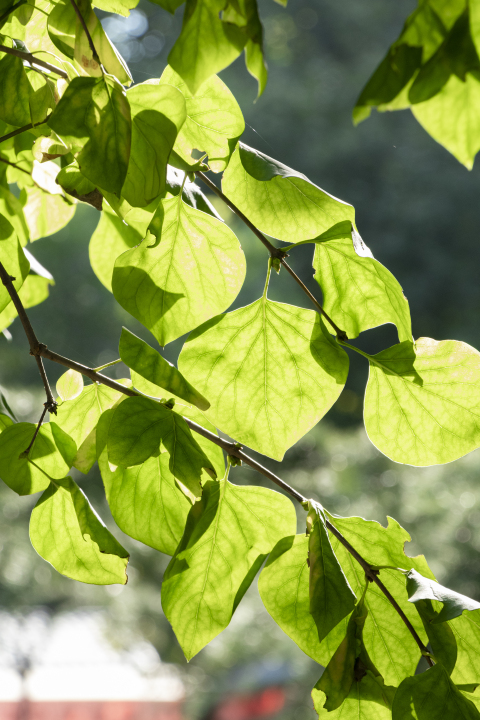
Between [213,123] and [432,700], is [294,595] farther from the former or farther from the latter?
[213,123]

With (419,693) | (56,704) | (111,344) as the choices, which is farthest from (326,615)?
(56,704)

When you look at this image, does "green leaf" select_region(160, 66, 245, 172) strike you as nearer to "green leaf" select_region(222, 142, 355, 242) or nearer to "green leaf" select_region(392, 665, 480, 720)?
"green leaf" select_region(222, 142, 355, 242)

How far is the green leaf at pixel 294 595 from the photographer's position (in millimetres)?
201

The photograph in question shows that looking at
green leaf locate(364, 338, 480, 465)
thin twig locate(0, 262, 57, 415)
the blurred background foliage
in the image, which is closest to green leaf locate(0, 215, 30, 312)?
thin twig locate(0, 262, 57, 415)

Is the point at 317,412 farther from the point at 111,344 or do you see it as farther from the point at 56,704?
the point at 56,704

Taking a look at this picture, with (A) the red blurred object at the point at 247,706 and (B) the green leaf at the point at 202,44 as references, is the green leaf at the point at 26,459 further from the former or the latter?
(A) the red blurred object at the point at 247,706

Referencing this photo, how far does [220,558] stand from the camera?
0.21 metres

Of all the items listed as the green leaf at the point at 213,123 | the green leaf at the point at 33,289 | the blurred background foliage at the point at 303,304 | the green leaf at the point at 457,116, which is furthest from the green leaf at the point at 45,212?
the blurred background foliage at the point at 303,304

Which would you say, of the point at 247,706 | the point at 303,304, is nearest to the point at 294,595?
the point at 303,304

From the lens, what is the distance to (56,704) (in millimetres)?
2916

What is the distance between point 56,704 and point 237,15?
342 cm

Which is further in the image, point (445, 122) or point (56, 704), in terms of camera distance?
point (56, 704)

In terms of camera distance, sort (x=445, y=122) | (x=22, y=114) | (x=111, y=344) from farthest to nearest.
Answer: (x=111, y=344) < (x=22, y=114) < (x=445, y=122)

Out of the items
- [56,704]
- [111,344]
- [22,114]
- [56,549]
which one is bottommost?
[56,704]
